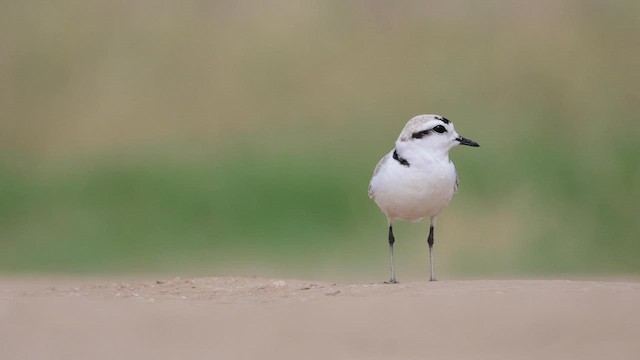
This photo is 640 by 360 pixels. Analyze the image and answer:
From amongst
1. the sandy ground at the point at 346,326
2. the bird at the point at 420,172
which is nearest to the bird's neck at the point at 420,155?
the bird at the point at 420,172

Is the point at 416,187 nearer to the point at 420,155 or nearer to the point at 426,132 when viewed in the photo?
the point at 420,155

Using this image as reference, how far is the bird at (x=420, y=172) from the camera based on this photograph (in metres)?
11.5

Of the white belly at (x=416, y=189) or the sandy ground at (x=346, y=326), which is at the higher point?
the white belly at (x=416, y=189)

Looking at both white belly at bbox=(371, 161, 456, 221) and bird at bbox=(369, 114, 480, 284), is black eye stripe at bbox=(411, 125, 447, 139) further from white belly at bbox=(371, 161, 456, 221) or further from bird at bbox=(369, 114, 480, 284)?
white belly at bbox=(371, 161, 456, 221)

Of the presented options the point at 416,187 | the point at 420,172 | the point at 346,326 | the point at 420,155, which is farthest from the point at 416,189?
the point at 346,326

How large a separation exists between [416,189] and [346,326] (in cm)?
298

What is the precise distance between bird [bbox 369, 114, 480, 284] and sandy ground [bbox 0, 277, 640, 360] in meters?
1.89

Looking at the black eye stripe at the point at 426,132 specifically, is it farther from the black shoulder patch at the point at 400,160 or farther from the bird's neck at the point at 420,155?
the black shoulder patch at the point at 400,160

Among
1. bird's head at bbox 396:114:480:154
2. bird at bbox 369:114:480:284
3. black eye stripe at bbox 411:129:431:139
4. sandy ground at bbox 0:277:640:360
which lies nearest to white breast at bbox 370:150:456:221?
bird at bbox 369:114:480:284

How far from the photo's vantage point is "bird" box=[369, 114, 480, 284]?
11.5 m

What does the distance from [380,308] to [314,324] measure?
0.51 m

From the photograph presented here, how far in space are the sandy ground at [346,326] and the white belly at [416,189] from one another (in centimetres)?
187

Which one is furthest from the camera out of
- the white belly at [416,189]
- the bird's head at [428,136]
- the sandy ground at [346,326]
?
the bird's head at [428,136]

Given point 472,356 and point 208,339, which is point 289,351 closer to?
point 208,339
